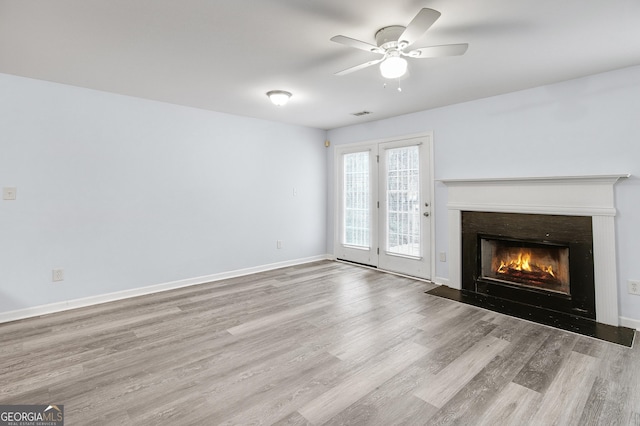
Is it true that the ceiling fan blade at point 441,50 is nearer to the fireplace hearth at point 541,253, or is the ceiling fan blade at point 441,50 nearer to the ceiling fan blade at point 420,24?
the ceiling fan blade at point 420,24

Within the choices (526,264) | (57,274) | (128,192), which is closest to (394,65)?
(526,264)

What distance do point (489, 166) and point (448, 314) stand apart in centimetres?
193

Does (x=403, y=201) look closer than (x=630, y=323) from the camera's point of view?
No

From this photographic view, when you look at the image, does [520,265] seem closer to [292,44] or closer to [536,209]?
[536,209]

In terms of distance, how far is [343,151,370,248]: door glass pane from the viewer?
5.29 metres

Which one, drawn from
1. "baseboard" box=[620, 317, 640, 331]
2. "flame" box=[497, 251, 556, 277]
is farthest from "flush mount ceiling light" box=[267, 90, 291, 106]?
"baseboard" box=[620, 317, 640, 331]

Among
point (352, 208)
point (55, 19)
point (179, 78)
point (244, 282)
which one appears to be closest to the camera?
point (55, 19)

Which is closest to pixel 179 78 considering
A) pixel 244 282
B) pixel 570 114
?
pixel 244 282

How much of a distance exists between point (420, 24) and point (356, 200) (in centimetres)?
372

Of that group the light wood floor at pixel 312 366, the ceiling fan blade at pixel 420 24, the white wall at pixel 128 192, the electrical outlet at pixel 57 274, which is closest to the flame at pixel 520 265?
the light wood floor at pixel 312 366

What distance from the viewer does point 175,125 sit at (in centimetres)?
408

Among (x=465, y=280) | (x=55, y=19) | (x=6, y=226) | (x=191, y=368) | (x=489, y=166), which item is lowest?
(x=191, y=368)

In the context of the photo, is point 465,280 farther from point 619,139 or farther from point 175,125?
point 175,125

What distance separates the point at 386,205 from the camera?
4.92m
